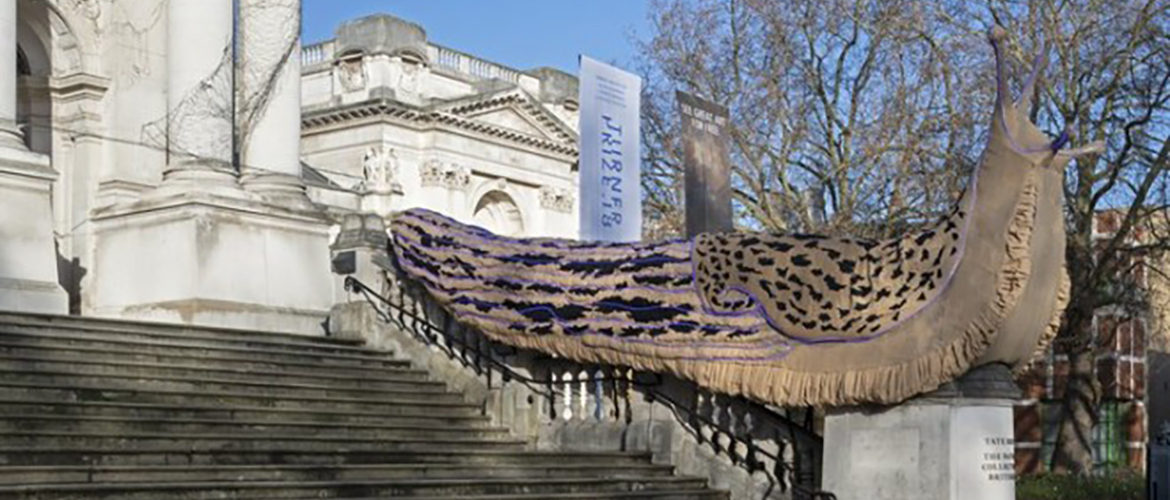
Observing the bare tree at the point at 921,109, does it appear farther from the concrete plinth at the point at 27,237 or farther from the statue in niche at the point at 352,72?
the statue in niche at the point at 352,72

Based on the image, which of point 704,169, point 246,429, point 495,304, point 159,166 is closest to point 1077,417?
point 704,169

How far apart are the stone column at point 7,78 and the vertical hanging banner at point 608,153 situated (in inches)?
249

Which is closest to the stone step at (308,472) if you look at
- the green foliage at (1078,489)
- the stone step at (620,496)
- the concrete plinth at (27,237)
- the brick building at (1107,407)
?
the stone step at (620,496)

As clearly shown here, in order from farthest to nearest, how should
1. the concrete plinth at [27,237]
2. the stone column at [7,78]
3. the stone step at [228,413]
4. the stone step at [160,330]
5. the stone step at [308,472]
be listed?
1. the stone column at [7,78]
2. the concrete plinth at [27,237]
3. the stone step at [160,330]
4. the stone step at [228,413]
5. the stone step at [308,472]

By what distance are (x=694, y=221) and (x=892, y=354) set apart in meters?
6.95

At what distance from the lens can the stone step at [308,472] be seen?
11.3 metres

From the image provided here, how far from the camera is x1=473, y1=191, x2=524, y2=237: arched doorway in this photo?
63.0m

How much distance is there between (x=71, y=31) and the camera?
82.4ft

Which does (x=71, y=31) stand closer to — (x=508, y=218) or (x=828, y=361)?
(x=828, y=361)

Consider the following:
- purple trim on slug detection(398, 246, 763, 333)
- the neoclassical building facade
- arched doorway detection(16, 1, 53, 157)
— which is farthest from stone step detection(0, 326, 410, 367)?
arched doorway detection(16, 1, 53, 157)

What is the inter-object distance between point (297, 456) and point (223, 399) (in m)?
1.93

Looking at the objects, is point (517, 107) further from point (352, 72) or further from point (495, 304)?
point (495, 304)

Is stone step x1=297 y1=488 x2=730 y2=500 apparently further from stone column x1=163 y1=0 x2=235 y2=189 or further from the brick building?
the brick building

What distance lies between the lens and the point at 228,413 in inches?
587
